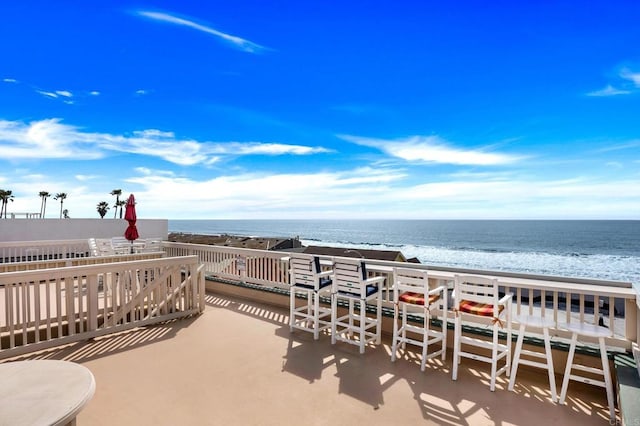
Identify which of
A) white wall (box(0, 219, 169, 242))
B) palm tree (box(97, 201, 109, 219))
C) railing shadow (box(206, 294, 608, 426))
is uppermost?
palm tree (box(97, 201, 109, 219))

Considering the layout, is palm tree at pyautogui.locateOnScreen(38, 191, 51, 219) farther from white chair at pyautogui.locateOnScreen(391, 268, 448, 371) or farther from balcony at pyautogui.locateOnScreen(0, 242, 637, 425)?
white chair at pyautogui.locateOnScreen(391, 268, 448, 371)

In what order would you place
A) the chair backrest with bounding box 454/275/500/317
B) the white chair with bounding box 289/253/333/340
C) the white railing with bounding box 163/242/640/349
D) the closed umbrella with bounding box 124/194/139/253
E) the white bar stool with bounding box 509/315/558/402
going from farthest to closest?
the closed umbrella with bounding box 124/194/139/253
the white chair with bounding box 289/253/333/340
the white railing with bounding box 163/242/640/349
the chair backrest with bounding box 454/275/500/317
the white bar stool with bounding box 509/315/558/402

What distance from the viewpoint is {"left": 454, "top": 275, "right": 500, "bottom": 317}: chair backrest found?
10.0ft

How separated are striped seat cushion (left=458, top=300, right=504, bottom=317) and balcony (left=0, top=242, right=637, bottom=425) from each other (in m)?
0.27

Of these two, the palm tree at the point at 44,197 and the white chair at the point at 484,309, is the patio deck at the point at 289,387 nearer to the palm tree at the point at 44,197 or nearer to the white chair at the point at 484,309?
the white chair at the point at 484,309

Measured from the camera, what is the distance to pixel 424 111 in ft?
41.8

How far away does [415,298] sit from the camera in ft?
11.7

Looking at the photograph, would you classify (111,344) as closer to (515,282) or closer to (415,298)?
(415,298)

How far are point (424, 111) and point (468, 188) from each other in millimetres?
27746

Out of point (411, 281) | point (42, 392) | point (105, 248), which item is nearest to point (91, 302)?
point (42, 392)

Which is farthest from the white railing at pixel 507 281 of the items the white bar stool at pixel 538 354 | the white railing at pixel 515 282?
the white bar stool at pixel 538 354

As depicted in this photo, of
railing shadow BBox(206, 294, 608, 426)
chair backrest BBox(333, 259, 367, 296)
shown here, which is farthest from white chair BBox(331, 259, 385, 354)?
railing shadow BBox(206, 294, 608, 426)

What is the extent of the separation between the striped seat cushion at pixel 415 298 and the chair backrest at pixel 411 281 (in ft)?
0.20

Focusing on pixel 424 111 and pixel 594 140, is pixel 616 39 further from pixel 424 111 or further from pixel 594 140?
pixel 594 140
